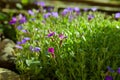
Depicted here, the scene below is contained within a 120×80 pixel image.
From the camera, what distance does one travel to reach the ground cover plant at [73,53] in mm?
2834

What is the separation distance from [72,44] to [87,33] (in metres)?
0.26

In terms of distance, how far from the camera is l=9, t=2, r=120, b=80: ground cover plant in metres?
2.83

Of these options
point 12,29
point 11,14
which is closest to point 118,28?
point 12,29

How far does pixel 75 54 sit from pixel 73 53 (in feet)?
0.32

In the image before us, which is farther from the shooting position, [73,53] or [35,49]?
[35,49]

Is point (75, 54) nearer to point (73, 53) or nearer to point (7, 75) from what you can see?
point (73, 53)

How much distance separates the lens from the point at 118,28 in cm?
331

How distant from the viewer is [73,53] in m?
2.88

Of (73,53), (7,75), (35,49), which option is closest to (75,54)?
(73,53)

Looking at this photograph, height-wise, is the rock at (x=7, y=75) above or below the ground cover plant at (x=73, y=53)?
below

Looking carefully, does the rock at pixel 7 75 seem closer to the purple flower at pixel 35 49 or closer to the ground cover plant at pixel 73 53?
the ground cover plant at pixel 73 53

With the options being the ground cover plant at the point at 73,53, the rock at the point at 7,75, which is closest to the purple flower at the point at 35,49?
the ground cover plant at the point at 73,53

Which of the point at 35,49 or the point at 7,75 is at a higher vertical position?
the point at 35,49

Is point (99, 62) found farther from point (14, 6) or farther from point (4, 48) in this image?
point (14, 6)
